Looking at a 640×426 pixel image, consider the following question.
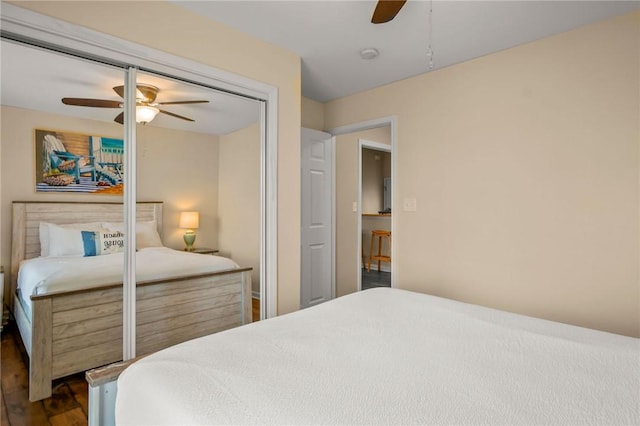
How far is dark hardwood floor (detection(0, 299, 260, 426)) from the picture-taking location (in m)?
1.59

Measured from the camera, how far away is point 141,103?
6.75 ft

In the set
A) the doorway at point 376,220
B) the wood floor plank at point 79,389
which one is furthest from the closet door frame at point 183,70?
the doorway at point 376,220

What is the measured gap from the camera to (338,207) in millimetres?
4258

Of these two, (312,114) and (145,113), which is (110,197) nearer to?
(145,113)

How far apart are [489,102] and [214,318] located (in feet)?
8.83

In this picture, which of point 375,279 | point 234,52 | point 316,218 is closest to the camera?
point 234,52

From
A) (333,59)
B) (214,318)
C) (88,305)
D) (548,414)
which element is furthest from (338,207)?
(548,414)

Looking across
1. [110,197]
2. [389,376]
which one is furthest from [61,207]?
[389,376]

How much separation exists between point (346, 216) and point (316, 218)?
1.77 feet

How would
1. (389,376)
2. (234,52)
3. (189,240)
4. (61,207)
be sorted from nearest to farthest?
(389,376), (61,207), (189,240), (234,52)

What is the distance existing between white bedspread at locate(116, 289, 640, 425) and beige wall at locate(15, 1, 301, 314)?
127 cm

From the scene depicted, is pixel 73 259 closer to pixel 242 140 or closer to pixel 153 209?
pixel 153 209

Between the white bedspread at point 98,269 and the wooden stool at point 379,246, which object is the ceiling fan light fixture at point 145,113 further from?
the wooden stool at point 379,246

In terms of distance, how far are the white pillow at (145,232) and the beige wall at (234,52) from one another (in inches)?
35.6
